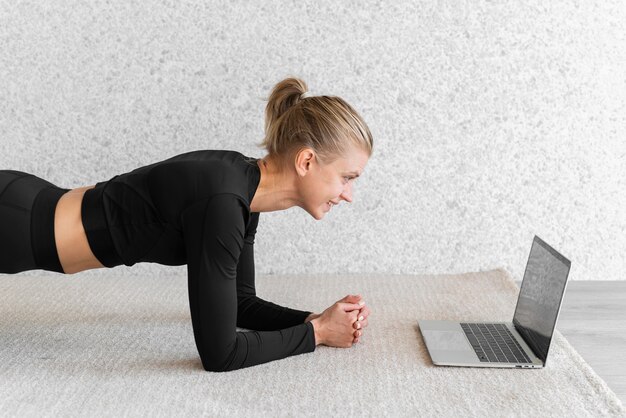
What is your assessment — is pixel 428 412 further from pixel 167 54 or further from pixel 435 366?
pixel 167 54

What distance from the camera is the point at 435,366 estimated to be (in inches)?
78.2

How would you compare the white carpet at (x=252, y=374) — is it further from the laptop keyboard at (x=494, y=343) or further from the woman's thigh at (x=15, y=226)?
the woman's thigh at (x=15, y=226)

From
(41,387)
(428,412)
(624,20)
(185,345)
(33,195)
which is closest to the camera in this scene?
(428,412)

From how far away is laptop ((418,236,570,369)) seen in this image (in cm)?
196

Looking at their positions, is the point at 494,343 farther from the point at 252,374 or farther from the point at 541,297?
the point at 252,374

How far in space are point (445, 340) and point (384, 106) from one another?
1.11 metres

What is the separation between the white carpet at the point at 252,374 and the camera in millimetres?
1737

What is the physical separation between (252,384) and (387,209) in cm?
133

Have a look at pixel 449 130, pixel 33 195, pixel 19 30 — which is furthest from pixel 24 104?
pixel 449 130

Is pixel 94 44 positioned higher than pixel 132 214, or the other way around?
pixel 94 44

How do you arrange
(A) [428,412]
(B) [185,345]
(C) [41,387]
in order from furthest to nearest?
(B) [185,345], (C) [41,387], (A) [428,412]

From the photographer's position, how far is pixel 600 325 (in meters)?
2.48

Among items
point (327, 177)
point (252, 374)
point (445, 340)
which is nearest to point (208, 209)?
point (327, 177)

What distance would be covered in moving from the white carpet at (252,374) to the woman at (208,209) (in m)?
0.11
